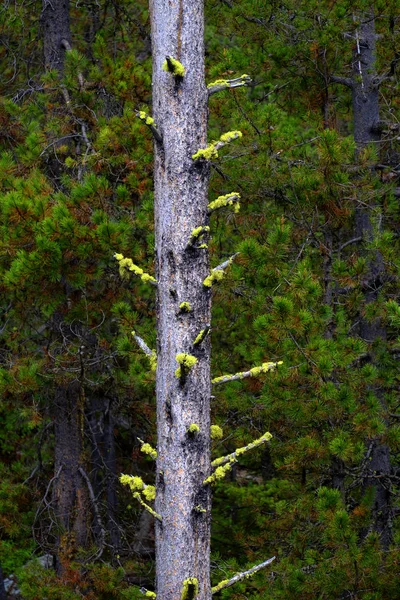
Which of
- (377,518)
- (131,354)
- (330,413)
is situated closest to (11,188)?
(131,354)

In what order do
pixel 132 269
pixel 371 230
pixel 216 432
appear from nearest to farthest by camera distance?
pixel 132 269
pixel 216 432
pixel 371 230

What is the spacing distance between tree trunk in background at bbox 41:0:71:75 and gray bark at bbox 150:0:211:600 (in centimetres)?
472

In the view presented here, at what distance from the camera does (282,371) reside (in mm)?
6812

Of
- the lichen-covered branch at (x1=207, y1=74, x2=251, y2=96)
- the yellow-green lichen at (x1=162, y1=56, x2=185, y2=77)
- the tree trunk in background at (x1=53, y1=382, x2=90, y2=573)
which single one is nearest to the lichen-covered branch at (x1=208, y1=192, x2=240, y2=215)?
the lichen-covered branch at (x1=207, y1=74, x2=251, y2=96)

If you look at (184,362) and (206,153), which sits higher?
(206,153)

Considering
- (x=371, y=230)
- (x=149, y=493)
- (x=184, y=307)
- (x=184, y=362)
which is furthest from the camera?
(x=371, y=230)

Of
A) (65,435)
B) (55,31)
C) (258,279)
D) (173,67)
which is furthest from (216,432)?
(55,31)

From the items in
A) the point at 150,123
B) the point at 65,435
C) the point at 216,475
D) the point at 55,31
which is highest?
the point at 55,31

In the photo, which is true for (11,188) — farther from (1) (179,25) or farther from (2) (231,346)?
(2) (231,346)

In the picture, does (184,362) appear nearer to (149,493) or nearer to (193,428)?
(193,428)

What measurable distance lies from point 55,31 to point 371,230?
4.45 metres

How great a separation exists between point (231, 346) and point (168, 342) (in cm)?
550

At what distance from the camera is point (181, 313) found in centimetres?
502

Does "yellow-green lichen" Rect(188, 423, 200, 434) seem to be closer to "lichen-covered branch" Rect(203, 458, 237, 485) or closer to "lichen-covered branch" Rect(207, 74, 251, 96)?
"lichen-covered branch" Rect(203, 458, 237, 485)
